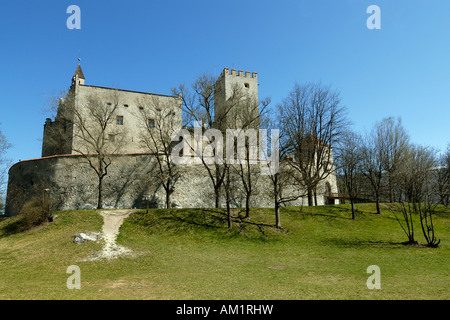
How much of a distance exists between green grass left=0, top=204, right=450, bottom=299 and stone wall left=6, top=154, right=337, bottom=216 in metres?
4.47

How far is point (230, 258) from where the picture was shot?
1659 centimetres

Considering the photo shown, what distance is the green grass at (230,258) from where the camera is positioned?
9.94 meters

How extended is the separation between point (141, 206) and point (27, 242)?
428 inches

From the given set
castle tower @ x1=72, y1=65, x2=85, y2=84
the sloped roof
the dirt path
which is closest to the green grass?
the dirt path

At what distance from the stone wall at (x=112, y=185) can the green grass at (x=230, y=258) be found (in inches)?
176

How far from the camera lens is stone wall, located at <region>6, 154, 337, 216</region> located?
29141 millimetres

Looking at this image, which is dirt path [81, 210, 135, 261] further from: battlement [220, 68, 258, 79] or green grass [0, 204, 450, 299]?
battlement [220, 68, 258, 79]

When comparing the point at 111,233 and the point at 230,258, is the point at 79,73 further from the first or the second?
the point at 230,258

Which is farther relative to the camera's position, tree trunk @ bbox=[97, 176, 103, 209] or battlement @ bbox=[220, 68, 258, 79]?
battlement @ bbox=[220, 68, 258, 79]

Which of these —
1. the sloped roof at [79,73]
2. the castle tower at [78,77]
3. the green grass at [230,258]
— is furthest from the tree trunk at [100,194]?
the sloped roof at [79,73]

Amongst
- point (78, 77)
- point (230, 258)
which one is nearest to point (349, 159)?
point (230, 258)

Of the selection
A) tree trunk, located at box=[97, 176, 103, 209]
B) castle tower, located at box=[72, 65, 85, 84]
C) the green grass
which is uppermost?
castle tower, located at box=[72, 65, 85, 84]

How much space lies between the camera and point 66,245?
18.7m
